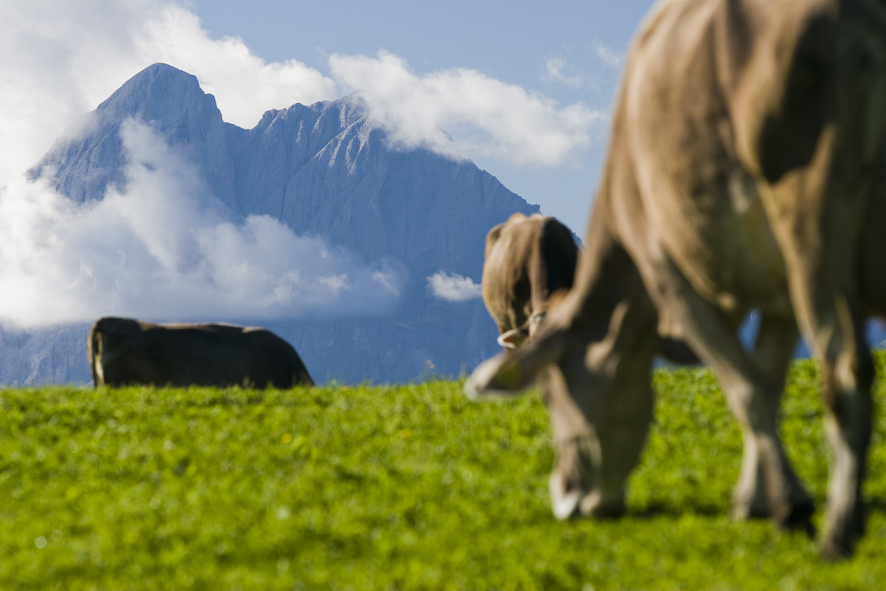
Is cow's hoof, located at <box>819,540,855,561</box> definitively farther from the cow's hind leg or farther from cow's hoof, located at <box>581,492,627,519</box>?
cow's hoof, located at <box>581,492,627,519</box>

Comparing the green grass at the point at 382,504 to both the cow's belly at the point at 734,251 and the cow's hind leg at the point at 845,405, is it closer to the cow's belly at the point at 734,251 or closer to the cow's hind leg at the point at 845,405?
the cow's hind leg at the point at 845,405

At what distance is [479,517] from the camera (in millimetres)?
4832

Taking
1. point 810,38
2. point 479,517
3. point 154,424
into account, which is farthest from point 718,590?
Answer: point 154,424

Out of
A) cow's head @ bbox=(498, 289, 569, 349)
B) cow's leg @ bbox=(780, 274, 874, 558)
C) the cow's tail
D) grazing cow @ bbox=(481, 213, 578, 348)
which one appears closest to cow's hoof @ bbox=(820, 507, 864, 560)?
cow's leg @ bbox=(780, 274, 874, 558)

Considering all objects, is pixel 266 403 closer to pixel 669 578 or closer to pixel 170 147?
pixel 669 578

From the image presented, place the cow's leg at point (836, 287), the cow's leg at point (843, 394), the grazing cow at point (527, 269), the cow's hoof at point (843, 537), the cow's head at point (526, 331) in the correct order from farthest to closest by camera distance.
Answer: the grazing cow at point (527, 269) → the cow's head at point (526, 331) → the cow's hoof at point (843, 537) → the cow's leg at point (843, 394) → the cow's leg at point (836, 287)

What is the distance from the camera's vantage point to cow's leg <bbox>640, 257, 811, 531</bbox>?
4039mm

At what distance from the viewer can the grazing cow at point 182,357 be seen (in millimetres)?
14945

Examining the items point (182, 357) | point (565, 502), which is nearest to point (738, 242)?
point (565, 502)

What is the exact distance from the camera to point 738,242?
12.5 feet

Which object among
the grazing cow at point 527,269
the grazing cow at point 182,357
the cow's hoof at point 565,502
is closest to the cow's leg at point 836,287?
the cow's hoof at point 565,502

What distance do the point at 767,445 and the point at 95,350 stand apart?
549 inches

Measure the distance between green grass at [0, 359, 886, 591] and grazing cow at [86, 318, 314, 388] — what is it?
230 inches

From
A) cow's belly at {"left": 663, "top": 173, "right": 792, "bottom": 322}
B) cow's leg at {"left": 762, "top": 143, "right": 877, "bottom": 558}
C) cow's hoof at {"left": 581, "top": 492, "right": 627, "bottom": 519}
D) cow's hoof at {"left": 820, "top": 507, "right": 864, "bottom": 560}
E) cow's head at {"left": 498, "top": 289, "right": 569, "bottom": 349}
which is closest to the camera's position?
cow's leg at {"left": 762, "top": 143, "right": 877, "bottom": 558}
